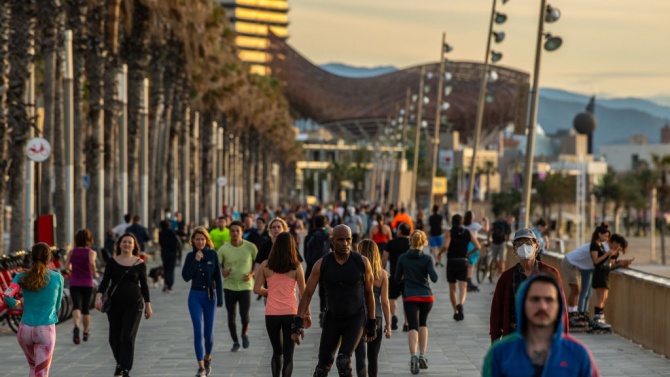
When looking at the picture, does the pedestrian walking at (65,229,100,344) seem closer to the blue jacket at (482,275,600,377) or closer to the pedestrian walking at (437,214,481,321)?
the pedestrian walking at (437,214,481,321)

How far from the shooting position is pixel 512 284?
9234 mm

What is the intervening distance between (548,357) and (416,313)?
9.34 metres

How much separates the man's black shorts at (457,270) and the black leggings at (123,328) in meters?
8.83

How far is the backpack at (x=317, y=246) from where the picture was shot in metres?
19.1

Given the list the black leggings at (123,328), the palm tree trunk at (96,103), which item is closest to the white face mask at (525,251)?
the black leggings at (123,328)

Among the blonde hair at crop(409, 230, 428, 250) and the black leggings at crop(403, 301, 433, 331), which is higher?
the blonde hair at crop(409, 230, 428, 250)

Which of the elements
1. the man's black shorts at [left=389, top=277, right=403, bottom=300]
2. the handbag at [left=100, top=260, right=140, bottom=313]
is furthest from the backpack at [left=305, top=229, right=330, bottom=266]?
the handbag at [left=100, top=260, right=140, bottom=313]

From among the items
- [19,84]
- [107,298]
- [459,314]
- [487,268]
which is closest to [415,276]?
[107,298]

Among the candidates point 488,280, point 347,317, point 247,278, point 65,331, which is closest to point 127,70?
point 488,280

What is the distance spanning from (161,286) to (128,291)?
1714cm

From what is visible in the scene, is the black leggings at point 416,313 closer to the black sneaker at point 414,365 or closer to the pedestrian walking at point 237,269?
the black sneaker at point 414,365

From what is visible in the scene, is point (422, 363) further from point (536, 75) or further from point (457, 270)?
point (536, 75)

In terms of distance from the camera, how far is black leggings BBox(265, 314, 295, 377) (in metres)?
11.9

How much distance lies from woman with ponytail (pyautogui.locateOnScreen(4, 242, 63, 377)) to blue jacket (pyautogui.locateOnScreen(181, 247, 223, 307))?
124 inches
